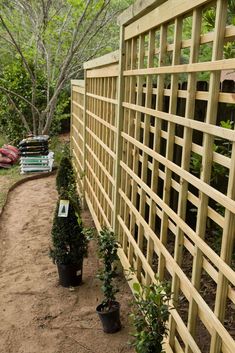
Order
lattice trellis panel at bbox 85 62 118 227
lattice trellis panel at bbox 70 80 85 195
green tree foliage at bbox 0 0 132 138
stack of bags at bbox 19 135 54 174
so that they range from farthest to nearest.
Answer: green tree foliage at bbox 0 0 132 138, stack of bags at bbox 19 135 54 174, lattice trellis panel at bbox 70 80 85 195, lattice trellis panel at bbox 85 62 118 227

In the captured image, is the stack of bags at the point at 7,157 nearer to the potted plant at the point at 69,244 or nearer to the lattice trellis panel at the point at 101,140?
the lattice trellis panel at the point at 101,140

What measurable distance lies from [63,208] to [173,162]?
49.4 inches

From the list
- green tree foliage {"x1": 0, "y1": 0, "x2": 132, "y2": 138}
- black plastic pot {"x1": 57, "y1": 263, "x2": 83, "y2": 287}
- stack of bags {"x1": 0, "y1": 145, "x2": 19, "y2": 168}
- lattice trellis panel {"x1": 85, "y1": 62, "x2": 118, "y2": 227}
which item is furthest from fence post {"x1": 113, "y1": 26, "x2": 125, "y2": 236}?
stack of bags {"x1": 0, "y1": 145, "x2": 19, "y2": 168}

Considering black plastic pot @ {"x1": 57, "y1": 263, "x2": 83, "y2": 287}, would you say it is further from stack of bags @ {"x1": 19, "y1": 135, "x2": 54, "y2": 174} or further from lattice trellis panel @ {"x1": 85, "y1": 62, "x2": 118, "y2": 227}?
stack of bags @ {"x1": 19, "y1": 135, "x2": 54, "y2": 174}

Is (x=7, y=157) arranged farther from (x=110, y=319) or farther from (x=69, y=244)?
(x=110, y=319)

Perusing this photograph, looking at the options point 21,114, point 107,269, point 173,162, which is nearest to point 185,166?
point 173,162

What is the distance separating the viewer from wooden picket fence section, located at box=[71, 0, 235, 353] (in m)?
1.52

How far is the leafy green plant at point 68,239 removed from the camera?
3330 millimetres

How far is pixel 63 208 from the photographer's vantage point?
3359 mm

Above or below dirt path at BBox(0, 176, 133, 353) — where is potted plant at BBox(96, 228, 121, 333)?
above

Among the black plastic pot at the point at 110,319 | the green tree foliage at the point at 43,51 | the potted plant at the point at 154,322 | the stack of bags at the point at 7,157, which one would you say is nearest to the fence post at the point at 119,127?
the black plastic pot at the point at 110,319

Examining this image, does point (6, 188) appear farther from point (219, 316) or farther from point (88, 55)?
point (219, 316)

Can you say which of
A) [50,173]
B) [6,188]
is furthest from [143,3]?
[50,173]

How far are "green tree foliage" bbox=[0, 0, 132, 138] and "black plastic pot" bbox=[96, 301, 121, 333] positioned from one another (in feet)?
21.5
